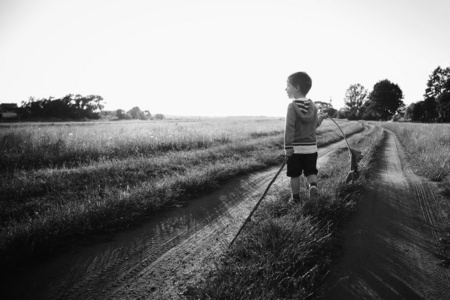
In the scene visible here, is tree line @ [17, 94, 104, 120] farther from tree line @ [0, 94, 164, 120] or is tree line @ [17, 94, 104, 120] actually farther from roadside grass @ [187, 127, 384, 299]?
roadside grass @ [187, 127, 384, 299]

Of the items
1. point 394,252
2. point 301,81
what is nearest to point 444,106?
point 301,81

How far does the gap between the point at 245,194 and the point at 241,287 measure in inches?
114

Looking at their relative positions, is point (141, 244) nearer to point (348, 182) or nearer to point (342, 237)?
point (342, 237)

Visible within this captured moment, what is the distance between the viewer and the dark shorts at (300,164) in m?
3.62

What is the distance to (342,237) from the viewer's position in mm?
2799

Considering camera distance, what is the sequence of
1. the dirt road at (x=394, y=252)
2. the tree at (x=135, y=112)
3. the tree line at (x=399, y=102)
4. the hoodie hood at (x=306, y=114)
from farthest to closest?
the tree at (x=135, y=112) < the tree line at (x=399, y=102) < the hoodie hood at (x=306, y=114) < the dirt road at (x=394, y=252)

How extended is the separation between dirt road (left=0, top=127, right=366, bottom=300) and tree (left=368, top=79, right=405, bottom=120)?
250 feet

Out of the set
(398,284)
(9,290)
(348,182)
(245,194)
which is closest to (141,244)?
(9,290)

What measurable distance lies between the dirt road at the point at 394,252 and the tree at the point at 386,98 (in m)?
72.9

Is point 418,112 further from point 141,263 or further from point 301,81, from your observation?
point 141,263

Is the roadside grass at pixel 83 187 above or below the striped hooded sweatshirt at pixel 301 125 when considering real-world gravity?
below

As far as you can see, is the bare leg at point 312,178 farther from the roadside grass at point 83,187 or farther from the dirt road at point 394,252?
the roadside grass at point 83,187

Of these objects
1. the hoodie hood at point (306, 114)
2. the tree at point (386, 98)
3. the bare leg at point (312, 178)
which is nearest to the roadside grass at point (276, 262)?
the bare leg at point (312, 178)

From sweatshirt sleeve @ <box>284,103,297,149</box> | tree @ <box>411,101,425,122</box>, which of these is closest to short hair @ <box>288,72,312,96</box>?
sweatshirt sleeve @ <box>284,103,297,149</box>
